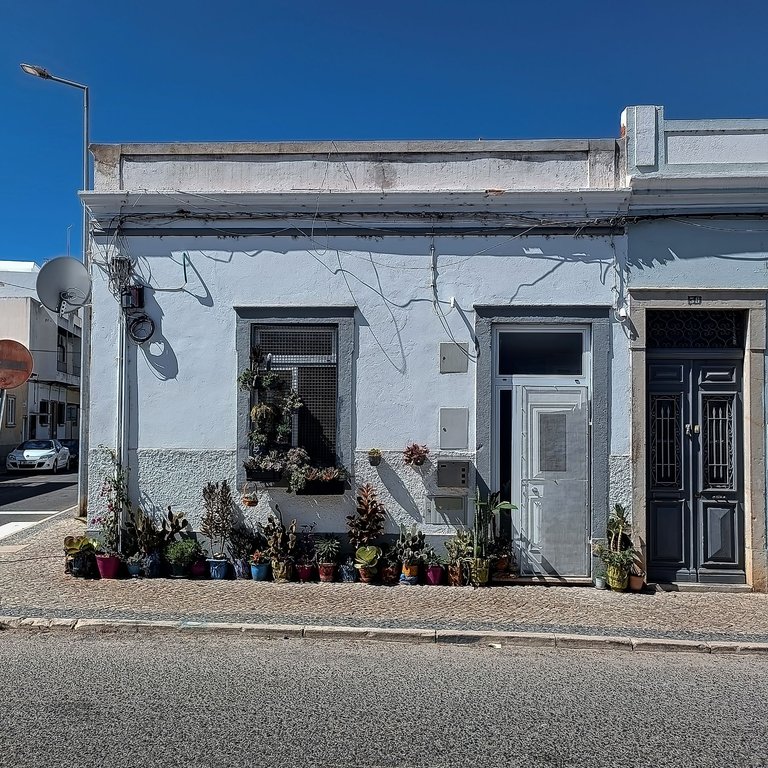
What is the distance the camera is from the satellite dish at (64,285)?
9.30 m

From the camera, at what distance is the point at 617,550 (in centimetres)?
811

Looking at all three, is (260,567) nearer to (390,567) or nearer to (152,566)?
(152,566)

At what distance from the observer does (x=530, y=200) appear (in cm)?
848

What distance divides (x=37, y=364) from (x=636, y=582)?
109 ft

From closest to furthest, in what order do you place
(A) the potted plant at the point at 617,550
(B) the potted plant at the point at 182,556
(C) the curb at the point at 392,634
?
(C) the curb at the point at 392,634, (A) the potted plant at the point at 617,550, (B) the potted plant at the point at 182,556

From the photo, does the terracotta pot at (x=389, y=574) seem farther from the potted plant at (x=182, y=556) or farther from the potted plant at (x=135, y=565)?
the potted plant at (x=135, y=565)

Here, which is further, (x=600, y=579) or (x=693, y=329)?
(x=693, y=329)

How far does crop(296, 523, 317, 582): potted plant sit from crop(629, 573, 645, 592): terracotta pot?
354 centimetres

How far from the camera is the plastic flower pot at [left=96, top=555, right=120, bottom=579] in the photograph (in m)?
8.20

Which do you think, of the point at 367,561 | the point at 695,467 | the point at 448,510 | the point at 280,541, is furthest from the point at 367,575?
the point at 695,467

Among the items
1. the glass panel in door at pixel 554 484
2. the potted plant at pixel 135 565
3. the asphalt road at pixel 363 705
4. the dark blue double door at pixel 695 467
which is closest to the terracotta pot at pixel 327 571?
the asphalt road at pixel 363 705

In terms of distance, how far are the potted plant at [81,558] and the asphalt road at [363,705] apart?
1.90m

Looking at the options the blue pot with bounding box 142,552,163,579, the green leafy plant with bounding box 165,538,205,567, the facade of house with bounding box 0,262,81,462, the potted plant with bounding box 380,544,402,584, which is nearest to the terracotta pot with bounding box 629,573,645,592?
the potted plant with bounding box 380,544,402,584

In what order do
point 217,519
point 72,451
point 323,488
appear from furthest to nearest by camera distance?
point 72,451
point 217,519
point 323,488
